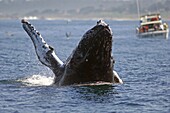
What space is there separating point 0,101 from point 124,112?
5.05 m

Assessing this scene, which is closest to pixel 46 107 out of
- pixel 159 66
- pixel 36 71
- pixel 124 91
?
pixel 124 91

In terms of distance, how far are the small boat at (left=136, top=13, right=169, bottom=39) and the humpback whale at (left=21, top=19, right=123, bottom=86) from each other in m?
65.1

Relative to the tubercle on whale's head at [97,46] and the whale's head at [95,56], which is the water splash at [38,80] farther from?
the tubercle on whale's head at [97,46]

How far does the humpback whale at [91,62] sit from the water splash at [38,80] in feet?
7.71

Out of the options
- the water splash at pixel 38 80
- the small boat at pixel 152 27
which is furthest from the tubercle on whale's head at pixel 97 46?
the small boat at pixel 152 27

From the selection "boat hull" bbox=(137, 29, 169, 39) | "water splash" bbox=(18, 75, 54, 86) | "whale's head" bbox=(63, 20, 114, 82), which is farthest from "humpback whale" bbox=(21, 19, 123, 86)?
"boat hull" bbox=(137, 29, 169, 39)

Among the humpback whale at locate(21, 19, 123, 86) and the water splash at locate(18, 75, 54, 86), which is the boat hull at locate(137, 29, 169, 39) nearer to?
the water splash at locate(18, 75, 54, 86)

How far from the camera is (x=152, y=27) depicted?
297 feet

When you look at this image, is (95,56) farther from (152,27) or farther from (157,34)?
(152,27)

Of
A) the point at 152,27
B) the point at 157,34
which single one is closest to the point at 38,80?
the point at 157,34

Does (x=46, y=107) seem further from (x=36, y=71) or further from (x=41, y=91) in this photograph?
(x=36, y=71)

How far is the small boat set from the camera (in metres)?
87.9

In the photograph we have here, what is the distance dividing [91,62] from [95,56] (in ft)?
1.08

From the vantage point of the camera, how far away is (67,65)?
2256cm
